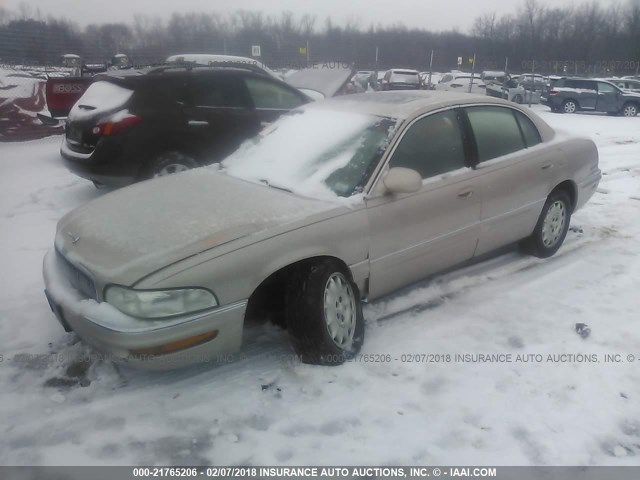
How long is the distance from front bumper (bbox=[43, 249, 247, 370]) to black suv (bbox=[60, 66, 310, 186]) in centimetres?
287

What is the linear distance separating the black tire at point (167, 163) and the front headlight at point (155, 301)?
10.2ft

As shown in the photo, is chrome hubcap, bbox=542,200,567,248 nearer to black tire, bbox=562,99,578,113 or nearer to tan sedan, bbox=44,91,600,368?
tan sedan, bbox=44,91,600,368

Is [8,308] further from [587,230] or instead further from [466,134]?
[587,230]

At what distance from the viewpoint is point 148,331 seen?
7.58 ft

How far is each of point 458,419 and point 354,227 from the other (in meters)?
1.11

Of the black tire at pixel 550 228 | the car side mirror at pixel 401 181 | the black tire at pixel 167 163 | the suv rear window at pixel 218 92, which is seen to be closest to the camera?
the car side mirror at pixel 401 181

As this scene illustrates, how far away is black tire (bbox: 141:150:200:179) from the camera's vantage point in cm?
530

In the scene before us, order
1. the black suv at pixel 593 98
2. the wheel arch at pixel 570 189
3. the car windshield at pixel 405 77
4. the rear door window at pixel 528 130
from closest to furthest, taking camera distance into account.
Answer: the rear door window at pixel 528 130
the wheel arch at pixel 570 189
the black suv at pixel 593 98
the car windshield at pixel 405 77

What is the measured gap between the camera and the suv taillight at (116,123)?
202 inches

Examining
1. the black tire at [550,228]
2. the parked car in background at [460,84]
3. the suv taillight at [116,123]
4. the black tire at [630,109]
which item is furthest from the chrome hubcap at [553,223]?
the parked car in background at [460,84]

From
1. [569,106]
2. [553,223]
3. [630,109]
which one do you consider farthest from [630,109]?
[553,223]

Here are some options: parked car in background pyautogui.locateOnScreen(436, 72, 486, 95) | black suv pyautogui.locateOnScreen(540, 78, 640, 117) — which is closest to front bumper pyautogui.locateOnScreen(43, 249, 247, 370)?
black suv pyautogui.locateOnScreen(540, 78, 640, 117)

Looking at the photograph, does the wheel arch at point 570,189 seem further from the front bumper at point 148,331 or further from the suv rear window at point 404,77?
the suv rear window at point 404,77

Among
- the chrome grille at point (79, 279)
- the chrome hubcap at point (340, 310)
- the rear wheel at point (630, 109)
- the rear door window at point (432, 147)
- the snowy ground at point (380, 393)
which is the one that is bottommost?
the snowy ground at point (380, 393)
